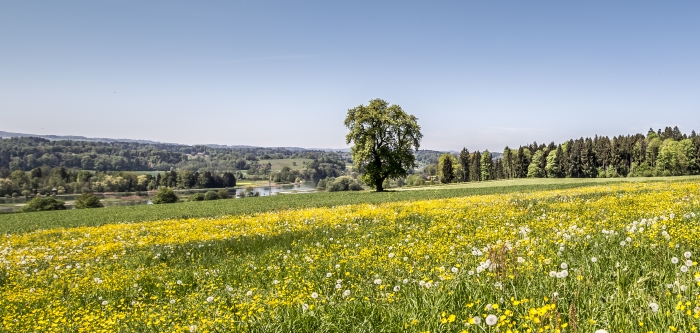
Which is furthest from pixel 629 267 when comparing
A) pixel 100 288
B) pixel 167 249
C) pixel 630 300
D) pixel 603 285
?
pixel 167 249

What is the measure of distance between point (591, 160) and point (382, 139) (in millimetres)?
98772

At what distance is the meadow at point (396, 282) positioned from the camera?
12.5 ft

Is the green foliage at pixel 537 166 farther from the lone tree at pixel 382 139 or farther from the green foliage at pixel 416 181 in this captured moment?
the lone tree at pixel 382 139

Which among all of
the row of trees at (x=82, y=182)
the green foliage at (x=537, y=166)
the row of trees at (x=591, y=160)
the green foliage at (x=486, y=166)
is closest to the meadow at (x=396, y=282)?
the row of trees at (x=591, y=160)

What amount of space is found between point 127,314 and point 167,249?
688cm

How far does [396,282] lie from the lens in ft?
18.8

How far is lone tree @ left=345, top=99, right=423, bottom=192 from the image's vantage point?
4738 cm

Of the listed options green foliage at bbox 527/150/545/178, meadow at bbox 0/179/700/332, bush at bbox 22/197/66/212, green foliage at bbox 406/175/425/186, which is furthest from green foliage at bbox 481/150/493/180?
meadow at bbox 0/179/700/332

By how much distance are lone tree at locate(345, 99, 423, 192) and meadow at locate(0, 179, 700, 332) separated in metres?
35.3

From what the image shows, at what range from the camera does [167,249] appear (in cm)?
1209

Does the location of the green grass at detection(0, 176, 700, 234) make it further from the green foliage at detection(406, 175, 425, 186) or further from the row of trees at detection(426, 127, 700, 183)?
the green foliage at detection(406, 175, 425, 186)

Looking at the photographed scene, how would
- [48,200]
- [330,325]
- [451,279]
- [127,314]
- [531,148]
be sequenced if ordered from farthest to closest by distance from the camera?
1. [531,148]
2. [48,200]
3. [127,314]
4. [451,279]
5. [330,325]

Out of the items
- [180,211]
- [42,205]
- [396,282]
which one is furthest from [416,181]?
[396,282]

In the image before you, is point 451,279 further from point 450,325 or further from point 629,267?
point 629,267
